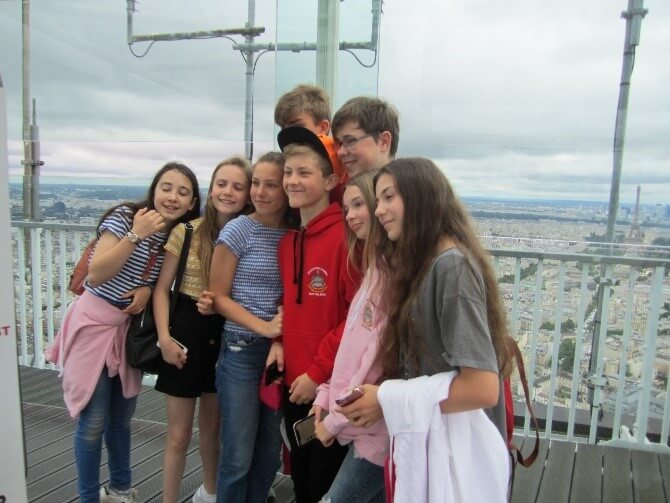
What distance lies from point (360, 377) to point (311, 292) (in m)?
0.32

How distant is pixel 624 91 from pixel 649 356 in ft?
3.94

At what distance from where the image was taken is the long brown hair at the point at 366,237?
1.31 meters

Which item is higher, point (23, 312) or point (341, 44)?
point (341, 44)

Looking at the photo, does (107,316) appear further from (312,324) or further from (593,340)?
(593,340)

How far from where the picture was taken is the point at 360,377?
1.29 metres

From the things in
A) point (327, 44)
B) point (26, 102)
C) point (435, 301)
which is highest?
point (327, 44)

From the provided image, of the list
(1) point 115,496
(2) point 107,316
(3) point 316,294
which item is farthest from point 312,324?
(1) point 115,496

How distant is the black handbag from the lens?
1785mm

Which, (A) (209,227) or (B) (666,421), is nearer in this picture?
(A) (209,227)

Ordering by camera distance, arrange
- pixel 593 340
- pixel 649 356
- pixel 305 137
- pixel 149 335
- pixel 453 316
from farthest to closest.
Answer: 1. pixel 593 340
2. pixel 649 356
3. pixel 149 335
4. pixel 305 137
5. pixel 453 316

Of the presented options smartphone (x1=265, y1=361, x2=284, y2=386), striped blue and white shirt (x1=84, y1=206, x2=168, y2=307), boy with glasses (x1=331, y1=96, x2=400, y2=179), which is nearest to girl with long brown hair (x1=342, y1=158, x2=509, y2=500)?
boy with glasses (x1=331, y1=96, x2=400, y2=179)

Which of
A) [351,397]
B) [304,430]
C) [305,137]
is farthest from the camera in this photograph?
[305,137]

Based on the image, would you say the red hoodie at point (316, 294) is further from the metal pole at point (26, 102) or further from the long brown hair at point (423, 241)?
the metal pole at point (26, 102)

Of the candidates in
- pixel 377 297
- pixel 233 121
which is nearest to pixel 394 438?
pixel 377 297
